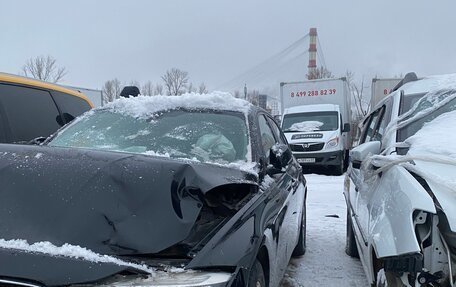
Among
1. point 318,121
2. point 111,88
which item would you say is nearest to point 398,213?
point 318,121

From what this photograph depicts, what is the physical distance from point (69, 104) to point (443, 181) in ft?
15.0

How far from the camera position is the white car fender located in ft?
7.64

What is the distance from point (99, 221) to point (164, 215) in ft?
1.01

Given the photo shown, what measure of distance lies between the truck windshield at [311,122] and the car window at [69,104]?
10.2m

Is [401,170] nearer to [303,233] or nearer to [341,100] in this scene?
[303,233]

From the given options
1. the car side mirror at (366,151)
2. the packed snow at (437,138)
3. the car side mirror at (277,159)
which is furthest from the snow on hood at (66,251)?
the car side mirror at (366,151)

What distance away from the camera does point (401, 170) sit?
9.17 ft

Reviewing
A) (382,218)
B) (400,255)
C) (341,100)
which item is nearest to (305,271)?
(382,218)

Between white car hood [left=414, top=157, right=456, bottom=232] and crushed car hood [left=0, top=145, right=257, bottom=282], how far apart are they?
1092 millimetres

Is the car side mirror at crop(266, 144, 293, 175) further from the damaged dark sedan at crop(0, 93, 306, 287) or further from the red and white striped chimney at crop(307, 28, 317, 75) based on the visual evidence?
the red and white striped chimney at crop(307, 28, 317, 75)

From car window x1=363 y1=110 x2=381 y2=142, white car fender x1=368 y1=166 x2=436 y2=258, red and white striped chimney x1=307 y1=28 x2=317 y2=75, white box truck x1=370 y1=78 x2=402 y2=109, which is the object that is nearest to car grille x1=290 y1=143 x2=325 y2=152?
white box truck x1=370 y1=78 x2=402 y2=109

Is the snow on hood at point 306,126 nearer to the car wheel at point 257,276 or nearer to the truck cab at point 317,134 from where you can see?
the truck cab at point 317,134

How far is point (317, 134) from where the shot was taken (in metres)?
14.7

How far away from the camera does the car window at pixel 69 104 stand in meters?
5.45
